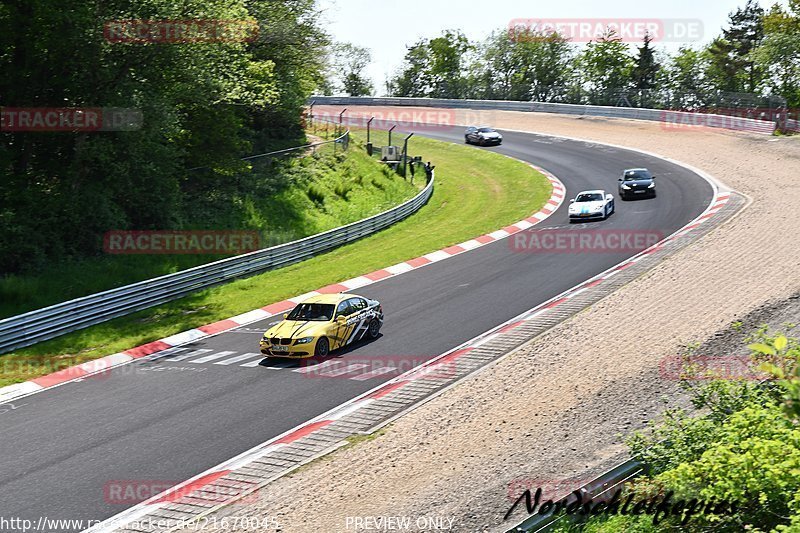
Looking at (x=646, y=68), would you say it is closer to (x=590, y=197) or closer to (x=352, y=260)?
(x=590, y=197)

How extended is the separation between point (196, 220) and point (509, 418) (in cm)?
2009

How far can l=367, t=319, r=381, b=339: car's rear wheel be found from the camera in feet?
70.7

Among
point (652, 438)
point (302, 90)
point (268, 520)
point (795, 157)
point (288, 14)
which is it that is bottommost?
point (268, 520)

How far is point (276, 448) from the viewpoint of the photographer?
14969 millimetres

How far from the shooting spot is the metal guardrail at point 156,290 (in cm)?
2220

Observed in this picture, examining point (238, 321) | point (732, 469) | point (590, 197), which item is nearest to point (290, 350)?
point (238, 321)

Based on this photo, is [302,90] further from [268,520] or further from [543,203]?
[268,520]

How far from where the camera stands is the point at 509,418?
1562 cm

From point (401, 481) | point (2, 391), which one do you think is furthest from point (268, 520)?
point (2, 391)

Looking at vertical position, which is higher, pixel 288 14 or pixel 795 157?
pixel 288 14

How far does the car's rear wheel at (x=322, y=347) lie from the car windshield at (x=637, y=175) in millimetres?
22806

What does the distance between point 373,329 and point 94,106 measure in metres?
13.3
